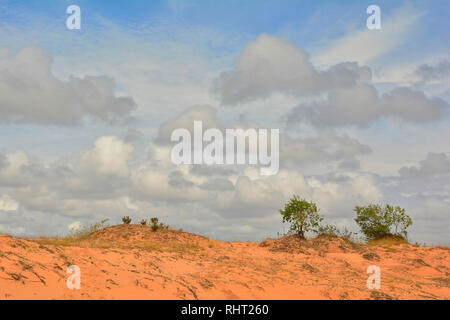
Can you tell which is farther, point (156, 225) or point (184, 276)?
point (156, 225)

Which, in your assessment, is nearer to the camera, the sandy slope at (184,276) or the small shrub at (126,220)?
the sandy slope at (184,276)

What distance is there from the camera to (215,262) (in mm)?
19297

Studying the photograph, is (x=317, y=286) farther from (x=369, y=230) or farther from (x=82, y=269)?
(x=369, y=230)

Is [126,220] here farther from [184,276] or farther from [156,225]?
[184,276]

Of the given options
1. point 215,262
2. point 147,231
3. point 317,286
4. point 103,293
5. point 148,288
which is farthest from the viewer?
point 147,231

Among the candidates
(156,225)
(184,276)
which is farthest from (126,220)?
(184,276)

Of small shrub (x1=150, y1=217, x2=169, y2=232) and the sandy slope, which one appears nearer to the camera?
the sandy slope

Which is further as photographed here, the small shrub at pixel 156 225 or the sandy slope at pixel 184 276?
the small shrub at pixel 156 225

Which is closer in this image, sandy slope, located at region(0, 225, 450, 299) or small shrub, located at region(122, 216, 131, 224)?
sandy slope, located at region(0, 225, 450, 299)

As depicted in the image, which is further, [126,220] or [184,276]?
[126,220]
